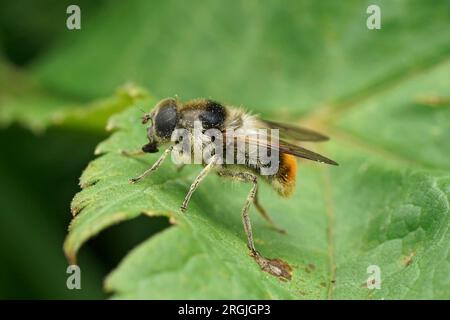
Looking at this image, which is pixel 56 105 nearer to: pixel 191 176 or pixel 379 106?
pixel 191 176

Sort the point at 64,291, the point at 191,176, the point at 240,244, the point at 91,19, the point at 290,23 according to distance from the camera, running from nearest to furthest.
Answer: the point at 240,244 < the point at 191,176 < the point at 64,291 < the point at 290,23 < the point at 91,19

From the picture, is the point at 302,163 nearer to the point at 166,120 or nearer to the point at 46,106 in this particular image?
the point at 166,120

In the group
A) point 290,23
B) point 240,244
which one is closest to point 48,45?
point 290,23

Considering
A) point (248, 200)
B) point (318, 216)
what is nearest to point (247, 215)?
point (248, 200)

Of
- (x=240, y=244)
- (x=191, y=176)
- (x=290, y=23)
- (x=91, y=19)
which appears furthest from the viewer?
(x=91, y=19)

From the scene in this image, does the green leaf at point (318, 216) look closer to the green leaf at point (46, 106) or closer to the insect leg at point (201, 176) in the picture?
the insect leg at point (201, 176)

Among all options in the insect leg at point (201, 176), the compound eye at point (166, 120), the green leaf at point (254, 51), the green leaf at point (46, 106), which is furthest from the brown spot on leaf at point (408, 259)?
the green leaf at point (254, 51)
